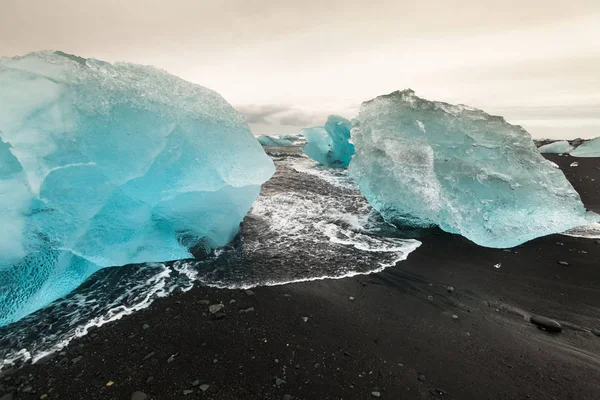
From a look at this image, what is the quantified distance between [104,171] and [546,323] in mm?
5848

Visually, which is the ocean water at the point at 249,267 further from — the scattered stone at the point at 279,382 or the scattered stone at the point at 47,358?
the scattered stone at the point at 279,382

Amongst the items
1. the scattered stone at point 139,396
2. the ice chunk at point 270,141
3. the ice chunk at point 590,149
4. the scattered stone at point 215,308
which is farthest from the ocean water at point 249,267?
the ice chunk at point 270,141

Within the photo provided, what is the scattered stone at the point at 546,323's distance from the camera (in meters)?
3.20

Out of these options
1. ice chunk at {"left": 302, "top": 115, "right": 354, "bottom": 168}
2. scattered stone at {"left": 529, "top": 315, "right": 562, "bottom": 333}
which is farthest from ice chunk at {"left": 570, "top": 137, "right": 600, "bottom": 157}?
scattered stone at {"left": 529, "top": 315, "right": 562, "bottom": 333}

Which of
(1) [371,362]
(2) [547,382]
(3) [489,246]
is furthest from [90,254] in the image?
(3) [489,246]

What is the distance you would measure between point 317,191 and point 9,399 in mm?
7934

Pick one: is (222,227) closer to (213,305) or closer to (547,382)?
(213,305)

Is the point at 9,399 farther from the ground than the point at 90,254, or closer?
closer

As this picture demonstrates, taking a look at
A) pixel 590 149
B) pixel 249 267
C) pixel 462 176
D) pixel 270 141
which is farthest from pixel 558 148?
pixel 249 267

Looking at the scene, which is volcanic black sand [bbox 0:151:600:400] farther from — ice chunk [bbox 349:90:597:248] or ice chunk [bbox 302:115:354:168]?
ice chunk [bbox 302:115:354:168]

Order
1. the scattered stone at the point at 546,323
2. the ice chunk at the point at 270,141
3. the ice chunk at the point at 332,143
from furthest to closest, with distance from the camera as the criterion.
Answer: the ice chunk at the point at 270,141 < the ice chunk at the point at 332,143 < the scattered stone at the point at 546,323

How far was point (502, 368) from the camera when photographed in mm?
2695

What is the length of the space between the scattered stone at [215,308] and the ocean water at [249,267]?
1.47 ft

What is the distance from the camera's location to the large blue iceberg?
378 centimetres
